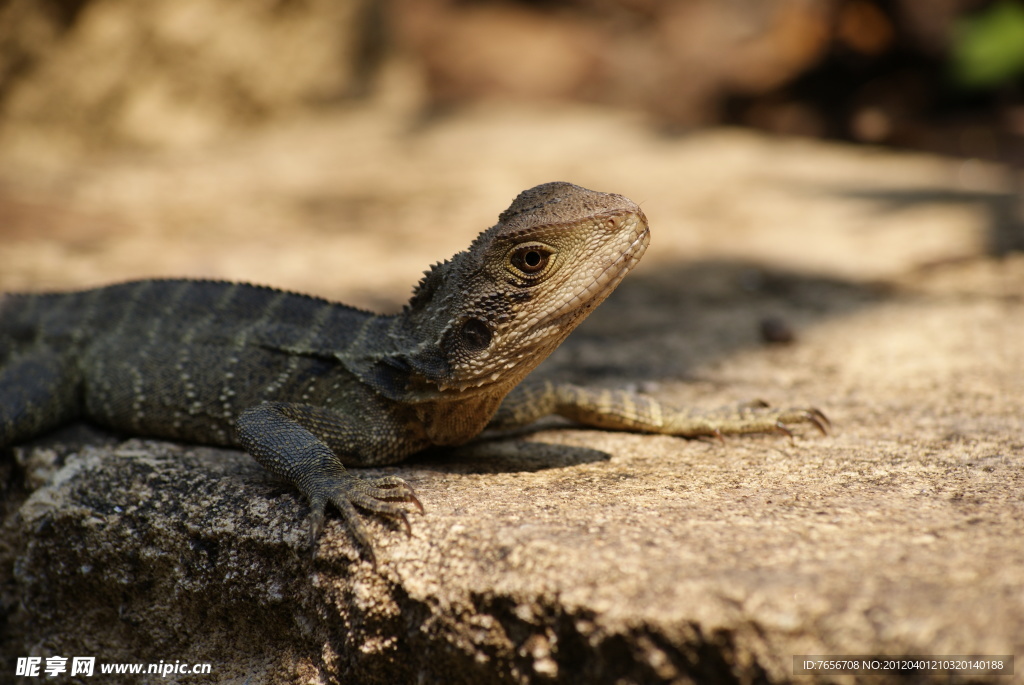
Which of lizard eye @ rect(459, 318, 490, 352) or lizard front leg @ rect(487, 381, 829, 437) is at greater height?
lizard eye @ rect(459, 318, 490, 352)

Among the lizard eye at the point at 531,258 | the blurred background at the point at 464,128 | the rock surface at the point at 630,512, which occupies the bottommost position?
the rock surface at the point at 630,512

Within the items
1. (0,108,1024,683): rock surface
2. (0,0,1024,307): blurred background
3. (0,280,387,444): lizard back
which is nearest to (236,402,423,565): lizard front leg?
(0,108,1024,683): rock surface

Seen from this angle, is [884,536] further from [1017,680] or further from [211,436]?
[211,436]

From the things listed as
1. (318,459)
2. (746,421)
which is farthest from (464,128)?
(318,459)

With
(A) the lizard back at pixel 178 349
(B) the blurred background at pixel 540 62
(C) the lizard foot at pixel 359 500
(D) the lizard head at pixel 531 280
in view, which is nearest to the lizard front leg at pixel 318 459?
(C) the lizard foot at pixel 359 500

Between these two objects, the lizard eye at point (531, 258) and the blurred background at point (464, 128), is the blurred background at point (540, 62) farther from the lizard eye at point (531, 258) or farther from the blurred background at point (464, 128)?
the lizard eye at point (531, 258)

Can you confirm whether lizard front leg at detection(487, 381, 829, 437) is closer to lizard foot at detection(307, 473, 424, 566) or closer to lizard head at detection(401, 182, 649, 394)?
lizard head at detection(401, 182, 649, 394)

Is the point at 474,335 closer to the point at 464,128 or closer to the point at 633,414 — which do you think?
the point at 633,414
